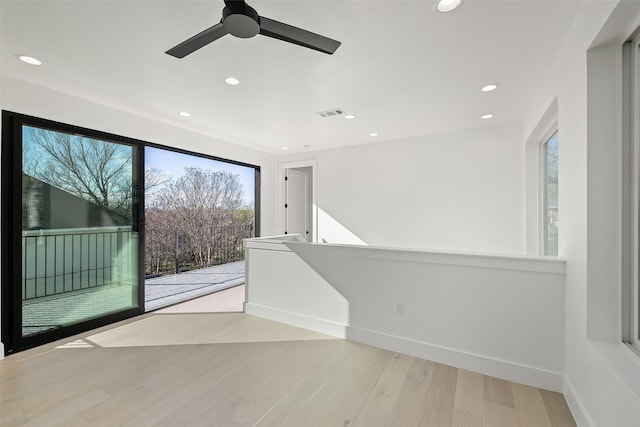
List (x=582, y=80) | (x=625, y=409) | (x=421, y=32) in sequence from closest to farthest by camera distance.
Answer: (x=625, y=409)
(x=582, y=80)
(x=421, y=32)

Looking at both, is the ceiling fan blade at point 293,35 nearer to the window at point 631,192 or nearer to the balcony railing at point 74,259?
the window at point 631,192

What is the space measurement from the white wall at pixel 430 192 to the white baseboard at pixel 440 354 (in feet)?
6.81

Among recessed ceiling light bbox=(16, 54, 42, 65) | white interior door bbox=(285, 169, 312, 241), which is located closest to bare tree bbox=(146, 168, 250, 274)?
white interior door bbox=(285, 169, 312, 241)

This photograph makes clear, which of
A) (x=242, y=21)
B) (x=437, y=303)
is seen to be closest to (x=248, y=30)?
(x=242, y=21)

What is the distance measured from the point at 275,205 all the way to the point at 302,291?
9.89ft

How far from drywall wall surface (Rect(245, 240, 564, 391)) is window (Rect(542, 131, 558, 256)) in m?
1.28

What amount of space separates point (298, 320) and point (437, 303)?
1.51 meters

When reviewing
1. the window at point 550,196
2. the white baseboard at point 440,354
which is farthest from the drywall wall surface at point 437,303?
the window at point 550,196

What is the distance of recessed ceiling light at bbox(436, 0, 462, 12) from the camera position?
1.58 metres

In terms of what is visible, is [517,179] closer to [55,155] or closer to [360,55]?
[360,55]

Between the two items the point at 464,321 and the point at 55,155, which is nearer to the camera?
the point at 464,321

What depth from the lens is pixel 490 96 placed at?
290 cm

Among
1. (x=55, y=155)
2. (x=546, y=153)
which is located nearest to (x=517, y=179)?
(x=546, y=153)

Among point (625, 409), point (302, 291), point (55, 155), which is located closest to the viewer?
point (625, 409)
